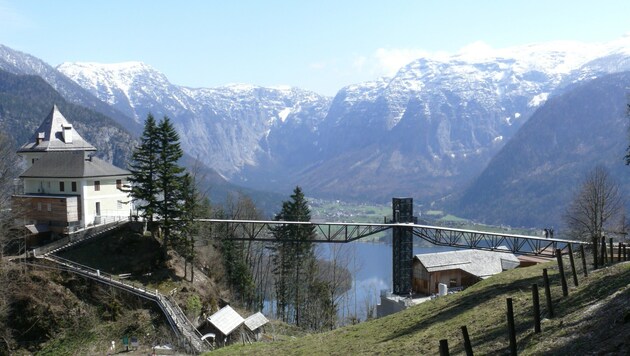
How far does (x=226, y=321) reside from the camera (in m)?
42.3

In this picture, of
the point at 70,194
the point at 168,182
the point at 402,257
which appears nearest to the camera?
the point at 168,182

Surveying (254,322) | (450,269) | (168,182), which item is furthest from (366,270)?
(254,322)

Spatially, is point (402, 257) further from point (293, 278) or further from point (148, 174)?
point (148, 174)

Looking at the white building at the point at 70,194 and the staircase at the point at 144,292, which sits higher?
the white building at the point at 70,194

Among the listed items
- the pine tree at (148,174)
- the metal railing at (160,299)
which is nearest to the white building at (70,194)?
the pine tree at (148,174)

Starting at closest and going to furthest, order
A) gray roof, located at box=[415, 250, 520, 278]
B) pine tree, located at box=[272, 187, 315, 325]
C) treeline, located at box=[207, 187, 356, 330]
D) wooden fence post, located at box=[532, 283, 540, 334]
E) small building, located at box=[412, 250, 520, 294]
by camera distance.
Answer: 1. wooden fence post, located at box=[532, 283, 540, 334]
2. small building, located at box=[412, 250, 520, 294]
3. gray roof, located at box=[415, 250, 520, 278]
4. treeline, located at box=[207, 187, 356, 330]
5. pine tree, located at box=[272, 187, 315, 325]

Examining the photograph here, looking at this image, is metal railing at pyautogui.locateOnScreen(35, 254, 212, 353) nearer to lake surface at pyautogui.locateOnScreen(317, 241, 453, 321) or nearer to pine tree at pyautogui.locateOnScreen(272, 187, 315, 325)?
pine tree at pyautogui.locateOnScreen(272, 187, 315, 325)

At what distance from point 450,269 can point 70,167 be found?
37058mm

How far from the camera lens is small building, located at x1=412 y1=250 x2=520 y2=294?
187 ft

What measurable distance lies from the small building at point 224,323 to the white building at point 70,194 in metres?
16.1

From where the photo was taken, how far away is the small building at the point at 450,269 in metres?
57.1

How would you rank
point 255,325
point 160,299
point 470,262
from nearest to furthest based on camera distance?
point 255,325 < point 160,299 < point 470,262

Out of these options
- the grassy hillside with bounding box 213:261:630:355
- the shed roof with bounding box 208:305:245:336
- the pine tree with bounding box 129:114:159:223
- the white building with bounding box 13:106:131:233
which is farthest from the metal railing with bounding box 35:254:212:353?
the grassy hillside with bounding box 213:261:630:355

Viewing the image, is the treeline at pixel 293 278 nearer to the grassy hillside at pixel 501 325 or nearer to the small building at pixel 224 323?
the small building at pixel 224 323
